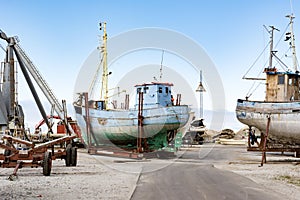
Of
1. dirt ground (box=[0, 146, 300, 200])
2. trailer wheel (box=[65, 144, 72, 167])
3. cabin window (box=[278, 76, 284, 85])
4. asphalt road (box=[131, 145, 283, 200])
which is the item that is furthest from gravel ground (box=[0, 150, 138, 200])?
cabin window (box=[278, 76, 284, 85])

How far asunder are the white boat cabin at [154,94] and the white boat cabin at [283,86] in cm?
725

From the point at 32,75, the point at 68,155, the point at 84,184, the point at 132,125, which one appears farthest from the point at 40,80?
the point at 84,184

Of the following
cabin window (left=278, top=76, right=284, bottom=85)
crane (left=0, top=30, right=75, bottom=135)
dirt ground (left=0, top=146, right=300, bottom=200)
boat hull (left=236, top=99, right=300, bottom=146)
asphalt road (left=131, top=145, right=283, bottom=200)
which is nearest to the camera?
dirt ground (left=0, top=146, right=300, bottom=200)

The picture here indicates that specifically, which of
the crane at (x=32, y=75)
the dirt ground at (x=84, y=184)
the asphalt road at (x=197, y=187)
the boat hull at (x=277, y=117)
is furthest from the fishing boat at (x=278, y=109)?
the crane at (x=32, y=75)

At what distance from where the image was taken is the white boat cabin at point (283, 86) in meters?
26.0

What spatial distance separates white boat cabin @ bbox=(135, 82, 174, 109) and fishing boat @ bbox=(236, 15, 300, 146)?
209 inches

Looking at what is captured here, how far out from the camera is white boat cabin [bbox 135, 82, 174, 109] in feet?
90.9

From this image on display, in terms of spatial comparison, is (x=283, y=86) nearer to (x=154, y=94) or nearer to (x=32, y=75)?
(x=154, y=94)

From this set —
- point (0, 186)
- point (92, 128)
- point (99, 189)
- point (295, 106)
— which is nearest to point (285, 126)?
point (295, 106)

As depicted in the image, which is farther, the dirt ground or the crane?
the crane

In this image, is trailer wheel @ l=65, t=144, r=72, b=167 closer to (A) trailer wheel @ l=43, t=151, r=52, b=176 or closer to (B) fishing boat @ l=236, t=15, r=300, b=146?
(A) trailer wheel @ l=43, t=151, r=52, b=176

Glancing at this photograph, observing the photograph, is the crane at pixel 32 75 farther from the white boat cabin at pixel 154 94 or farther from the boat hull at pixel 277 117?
the boat hull at pixel 277 117

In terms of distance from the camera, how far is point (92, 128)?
30.9m

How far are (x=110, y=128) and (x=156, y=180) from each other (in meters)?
15.9
